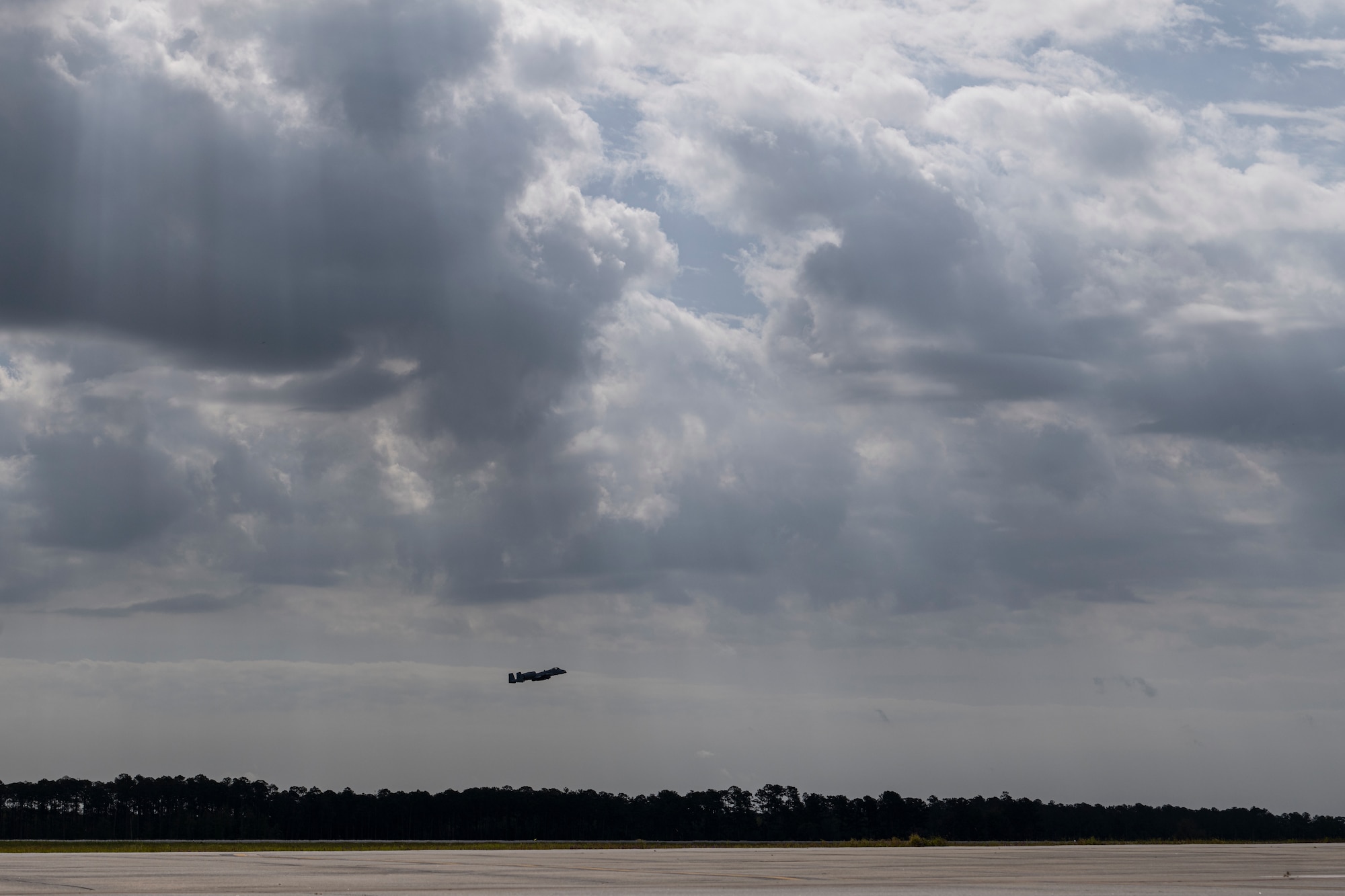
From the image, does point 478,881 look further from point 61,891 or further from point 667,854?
Answer: point 667,854

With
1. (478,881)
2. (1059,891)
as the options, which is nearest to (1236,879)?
(1059,891)

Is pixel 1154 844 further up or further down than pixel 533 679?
further down

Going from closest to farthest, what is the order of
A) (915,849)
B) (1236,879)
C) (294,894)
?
(294,894)
(1236,879)
(915,849)

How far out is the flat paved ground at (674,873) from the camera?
34.5m

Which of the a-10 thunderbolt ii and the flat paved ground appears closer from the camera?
the flat paved ground

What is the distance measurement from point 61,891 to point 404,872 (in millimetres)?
14090

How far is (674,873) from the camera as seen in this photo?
44406 millimetres

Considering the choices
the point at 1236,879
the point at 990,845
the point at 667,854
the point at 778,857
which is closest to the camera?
the point at 1236,879

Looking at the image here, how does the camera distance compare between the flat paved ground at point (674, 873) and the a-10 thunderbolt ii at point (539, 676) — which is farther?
the a-10 thunderbolt ii at point (539, 676)

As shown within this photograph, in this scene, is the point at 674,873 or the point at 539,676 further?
the point at 539,676

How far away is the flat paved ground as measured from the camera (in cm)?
3453

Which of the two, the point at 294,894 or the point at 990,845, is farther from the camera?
the point at 990,845

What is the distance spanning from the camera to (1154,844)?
299 ft

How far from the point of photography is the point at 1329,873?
46.4 metres
